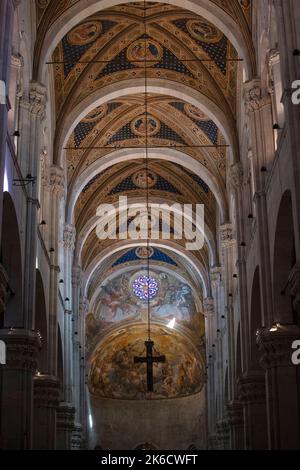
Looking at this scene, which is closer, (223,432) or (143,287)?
(223,432)

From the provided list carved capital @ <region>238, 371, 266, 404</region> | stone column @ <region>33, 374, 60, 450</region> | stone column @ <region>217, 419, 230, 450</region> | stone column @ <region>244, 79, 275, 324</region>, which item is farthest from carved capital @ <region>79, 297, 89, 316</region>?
stone column @ <region>244, 79, 275, 324</region>

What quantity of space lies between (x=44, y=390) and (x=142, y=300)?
24.0 m

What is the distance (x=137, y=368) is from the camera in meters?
47.8

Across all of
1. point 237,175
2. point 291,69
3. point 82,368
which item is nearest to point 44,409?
point 237,175

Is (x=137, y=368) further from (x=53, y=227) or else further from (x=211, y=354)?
(x=53, y=227)

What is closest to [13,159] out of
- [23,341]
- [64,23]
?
[23,341]

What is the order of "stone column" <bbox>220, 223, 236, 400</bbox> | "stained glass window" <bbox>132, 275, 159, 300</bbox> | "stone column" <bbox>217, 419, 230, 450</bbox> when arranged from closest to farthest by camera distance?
"stone column" <bbox>220, 223, 236, 400</bbox> → "stone column" <bbox>217, 419, 230, 450</bbox> → "stained glass window" <bbox>132, 275, 159, 300</bbox>

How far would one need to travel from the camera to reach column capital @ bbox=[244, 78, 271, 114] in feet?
73.4

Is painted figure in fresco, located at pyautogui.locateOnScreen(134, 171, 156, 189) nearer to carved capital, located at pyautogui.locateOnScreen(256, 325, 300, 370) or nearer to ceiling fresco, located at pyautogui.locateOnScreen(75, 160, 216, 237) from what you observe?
ceiling fresco, located at pyautogui.locateOnScreen(75, 160, 216, 237)

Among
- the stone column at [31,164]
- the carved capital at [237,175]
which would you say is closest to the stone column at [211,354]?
the carved capital at [237,175]

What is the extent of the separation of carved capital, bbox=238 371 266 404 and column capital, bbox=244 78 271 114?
775 cm

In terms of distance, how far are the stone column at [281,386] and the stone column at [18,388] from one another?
18.7ft

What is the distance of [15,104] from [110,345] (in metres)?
28.6

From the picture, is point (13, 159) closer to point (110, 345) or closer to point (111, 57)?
point (111, 57)
